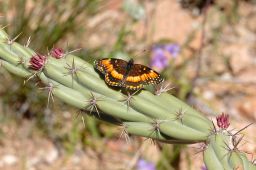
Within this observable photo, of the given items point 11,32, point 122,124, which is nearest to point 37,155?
point 11,32

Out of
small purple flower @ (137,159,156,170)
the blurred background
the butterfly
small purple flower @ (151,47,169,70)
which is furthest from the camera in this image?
small purple flower @ (151,47,169,70)

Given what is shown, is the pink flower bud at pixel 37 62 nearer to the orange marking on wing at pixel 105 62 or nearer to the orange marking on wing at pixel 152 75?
the orange marking on wing at pixel 105 62

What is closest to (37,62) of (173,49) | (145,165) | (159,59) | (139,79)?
(139,79)

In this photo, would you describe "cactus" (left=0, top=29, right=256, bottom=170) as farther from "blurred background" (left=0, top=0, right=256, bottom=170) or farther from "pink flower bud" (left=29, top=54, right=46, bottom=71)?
"blurred background" (left=0, top=0, right=256, bottom=170)

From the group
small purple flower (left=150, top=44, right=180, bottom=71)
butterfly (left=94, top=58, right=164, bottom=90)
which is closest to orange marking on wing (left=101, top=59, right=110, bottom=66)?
butterfly (left=94, top=58, right=164, bottom=90)

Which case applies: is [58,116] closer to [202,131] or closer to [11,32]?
[11,32]

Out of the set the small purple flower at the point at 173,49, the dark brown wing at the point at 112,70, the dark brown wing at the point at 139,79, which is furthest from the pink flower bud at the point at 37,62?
the small purple flower at the point at 173,49
